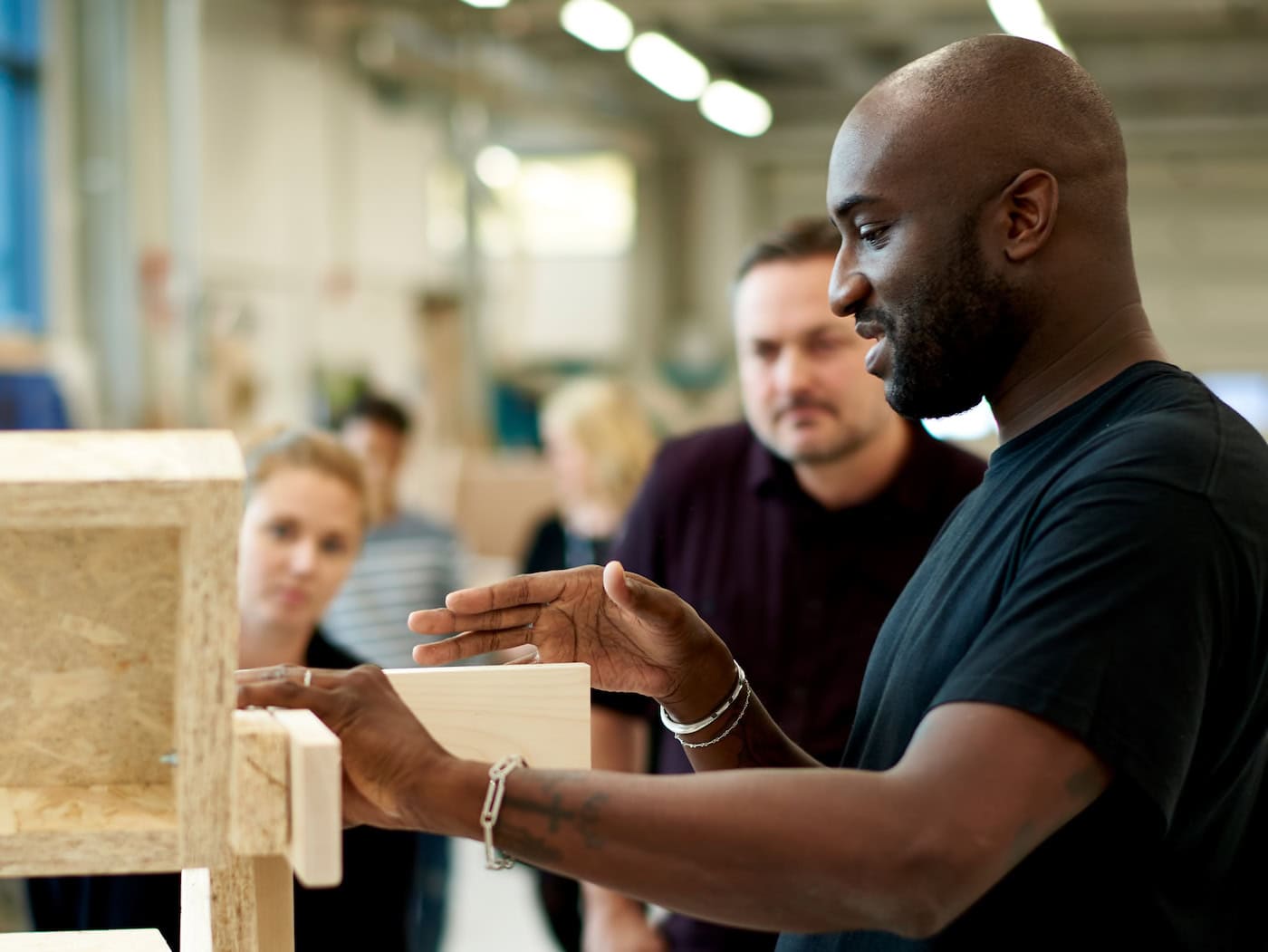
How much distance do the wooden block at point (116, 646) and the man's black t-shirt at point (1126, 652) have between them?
46 cm

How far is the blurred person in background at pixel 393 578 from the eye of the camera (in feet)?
11.4

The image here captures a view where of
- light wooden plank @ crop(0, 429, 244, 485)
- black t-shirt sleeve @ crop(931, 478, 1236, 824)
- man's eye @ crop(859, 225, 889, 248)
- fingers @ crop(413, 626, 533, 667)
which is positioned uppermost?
man's eye @ crop(859, 225, 889, 248)

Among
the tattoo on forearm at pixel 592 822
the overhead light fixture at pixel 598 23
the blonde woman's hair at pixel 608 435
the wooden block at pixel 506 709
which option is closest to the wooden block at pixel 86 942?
the wooden block at pixel 506 709

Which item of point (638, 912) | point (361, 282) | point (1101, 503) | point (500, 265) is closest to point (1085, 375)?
point (1101, 503)

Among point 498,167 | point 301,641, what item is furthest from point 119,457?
point 498,167

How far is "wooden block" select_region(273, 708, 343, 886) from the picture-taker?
2.87 feet

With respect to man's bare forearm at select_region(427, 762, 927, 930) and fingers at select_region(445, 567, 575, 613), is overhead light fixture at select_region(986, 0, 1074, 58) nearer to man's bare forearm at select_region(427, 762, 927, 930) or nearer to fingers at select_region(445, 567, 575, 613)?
fingers at select_region(445, 567, 575, 613)

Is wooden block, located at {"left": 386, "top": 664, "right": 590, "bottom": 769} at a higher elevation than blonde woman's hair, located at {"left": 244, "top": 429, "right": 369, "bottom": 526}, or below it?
higher

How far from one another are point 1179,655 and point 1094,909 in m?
0.20

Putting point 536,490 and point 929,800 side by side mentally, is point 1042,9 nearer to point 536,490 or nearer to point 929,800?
point 536,490

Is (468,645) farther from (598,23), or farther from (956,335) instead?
(598,23)

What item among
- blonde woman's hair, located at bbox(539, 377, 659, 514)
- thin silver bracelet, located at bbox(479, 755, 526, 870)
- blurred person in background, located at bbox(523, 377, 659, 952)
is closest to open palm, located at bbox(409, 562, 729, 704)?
thin silver bracelet, located at bbox(479, 755, 526, 870)

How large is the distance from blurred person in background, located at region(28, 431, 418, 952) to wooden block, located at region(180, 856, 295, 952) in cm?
65

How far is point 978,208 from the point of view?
1066mm
